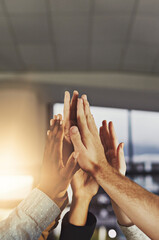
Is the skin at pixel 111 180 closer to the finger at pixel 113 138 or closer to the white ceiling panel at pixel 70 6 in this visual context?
the finger at pixel 113 138

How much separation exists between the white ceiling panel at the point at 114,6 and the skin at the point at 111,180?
2.53 ft

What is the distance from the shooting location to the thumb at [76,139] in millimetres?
1022

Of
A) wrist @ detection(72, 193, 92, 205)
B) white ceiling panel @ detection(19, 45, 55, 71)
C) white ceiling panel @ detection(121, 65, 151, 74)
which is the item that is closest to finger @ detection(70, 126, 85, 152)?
wrist @ detection(72, 193, 92, 205)

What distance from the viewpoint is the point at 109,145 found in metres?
1.14

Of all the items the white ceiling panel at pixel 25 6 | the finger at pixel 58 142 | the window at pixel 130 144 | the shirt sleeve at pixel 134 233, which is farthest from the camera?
the white ceiling panel at pixel 25 6

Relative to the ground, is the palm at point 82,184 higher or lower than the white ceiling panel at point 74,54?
lower

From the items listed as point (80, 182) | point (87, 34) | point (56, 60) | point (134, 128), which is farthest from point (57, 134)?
point (134, 128)

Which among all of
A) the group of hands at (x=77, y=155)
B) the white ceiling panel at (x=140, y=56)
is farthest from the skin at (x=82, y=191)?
the white ceiling panel at (x=140, y=56)

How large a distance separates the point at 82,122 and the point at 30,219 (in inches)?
18.7

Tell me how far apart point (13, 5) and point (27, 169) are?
1.07m

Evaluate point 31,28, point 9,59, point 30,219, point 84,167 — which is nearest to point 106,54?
point 31,28

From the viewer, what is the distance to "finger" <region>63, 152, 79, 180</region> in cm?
102

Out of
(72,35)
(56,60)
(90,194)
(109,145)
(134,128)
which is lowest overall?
(90,194)

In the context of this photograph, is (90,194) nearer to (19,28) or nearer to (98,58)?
(98,58)
